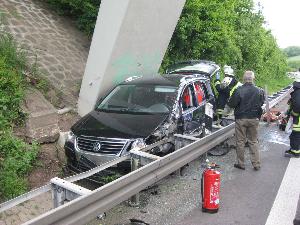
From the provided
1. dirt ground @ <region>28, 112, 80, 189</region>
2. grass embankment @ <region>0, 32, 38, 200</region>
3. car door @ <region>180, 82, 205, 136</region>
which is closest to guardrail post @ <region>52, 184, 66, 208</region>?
grass embankment @ <region>0, 32, 38, 200</region>

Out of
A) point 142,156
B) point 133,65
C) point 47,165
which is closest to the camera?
point 142,156

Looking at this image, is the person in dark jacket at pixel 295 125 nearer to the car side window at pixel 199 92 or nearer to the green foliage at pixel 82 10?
the car side window at pixel 199 92


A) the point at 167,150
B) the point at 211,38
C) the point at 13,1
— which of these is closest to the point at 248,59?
the point at 211,38

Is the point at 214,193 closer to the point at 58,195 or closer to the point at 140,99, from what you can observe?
the point at 58,195

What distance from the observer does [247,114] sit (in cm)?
786

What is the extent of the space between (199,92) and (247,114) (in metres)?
1.41

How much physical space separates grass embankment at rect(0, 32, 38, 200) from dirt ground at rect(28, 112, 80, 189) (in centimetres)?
16

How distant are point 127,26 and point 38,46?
3.90 meters

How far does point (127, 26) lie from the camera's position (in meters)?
8.90

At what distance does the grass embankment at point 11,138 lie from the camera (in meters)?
6.31

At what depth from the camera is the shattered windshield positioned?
7.68 m

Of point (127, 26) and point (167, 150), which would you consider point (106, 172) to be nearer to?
point (167, 150)

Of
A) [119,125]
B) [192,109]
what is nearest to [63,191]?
[119,125]

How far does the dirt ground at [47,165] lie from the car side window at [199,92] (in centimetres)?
312
